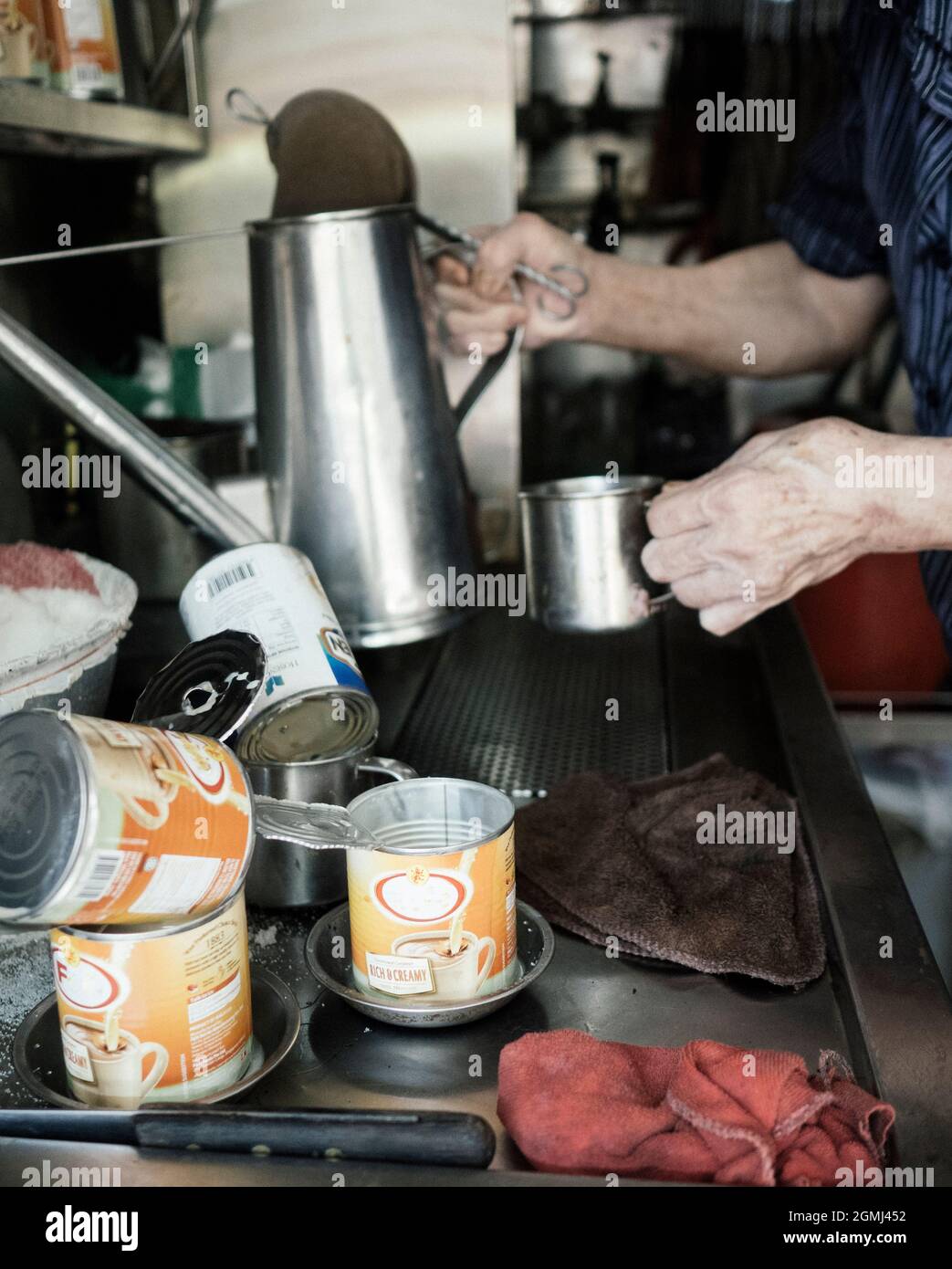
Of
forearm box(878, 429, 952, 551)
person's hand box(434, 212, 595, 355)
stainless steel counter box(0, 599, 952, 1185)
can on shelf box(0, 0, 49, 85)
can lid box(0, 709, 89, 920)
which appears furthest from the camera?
person's hand box(434, 212, 595, 355)

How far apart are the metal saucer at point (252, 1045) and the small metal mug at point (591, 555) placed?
0.35 metres

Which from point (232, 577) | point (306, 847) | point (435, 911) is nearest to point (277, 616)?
point (232, 577)

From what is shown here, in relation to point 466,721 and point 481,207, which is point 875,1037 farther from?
point 481,207

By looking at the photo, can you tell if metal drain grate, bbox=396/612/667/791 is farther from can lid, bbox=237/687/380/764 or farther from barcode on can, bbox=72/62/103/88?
barcode on can, bbox=72/62/103/88

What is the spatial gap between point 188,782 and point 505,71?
4.51 ft

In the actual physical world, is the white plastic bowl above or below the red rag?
above

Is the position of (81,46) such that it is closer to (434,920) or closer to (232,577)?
(232,577)

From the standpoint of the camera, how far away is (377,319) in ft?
3.31

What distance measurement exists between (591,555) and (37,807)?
47 cm

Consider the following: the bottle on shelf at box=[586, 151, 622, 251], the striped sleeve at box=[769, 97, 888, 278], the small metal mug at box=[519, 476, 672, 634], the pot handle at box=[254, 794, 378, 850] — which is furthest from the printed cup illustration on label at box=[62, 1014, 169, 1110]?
the bottle on shelf at box=[586, 151, 622, 251]

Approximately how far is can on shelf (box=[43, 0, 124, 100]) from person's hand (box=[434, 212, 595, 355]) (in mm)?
379

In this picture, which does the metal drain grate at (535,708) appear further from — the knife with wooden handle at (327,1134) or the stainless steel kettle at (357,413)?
the knife with wooden handle at (327,1134)

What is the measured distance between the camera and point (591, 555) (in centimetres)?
86

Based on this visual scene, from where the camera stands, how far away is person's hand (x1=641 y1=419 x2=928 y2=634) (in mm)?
821
